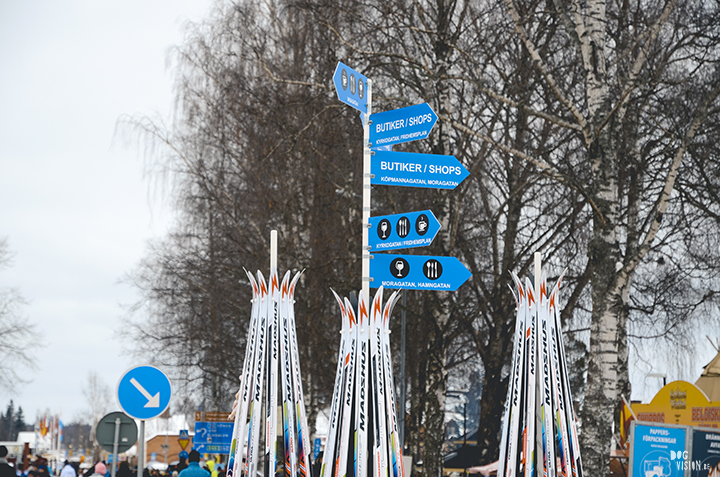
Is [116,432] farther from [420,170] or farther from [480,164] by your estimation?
[480,164]

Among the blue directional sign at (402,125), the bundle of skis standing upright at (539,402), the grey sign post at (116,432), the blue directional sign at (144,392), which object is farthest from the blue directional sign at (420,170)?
the grey sign post at (116,432)

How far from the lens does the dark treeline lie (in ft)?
41.0

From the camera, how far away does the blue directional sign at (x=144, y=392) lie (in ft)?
28.7

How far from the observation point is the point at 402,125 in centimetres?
870

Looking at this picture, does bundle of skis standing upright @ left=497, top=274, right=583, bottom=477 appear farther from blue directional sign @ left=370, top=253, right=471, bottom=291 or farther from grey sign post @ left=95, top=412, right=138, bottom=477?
grey sign post @ left=95, top=412, right=138, bottom=477

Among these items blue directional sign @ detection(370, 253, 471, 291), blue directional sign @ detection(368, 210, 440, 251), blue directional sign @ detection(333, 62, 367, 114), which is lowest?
blue directional sign @ detection(370, 253, 471, 291)

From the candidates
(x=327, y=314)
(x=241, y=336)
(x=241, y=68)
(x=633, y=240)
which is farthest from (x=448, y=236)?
(x=241, y=336)

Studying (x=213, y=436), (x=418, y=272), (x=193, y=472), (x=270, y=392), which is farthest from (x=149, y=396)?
(x=213, y=436)

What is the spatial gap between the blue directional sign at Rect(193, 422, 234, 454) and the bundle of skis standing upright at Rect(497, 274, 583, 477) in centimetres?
1570

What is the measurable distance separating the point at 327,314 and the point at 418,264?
42.4 feet

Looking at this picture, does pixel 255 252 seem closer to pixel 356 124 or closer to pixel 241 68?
pixel 356 124

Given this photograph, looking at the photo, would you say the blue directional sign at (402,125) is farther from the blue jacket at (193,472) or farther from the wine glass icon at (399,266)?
the blue jacket at (193,472)

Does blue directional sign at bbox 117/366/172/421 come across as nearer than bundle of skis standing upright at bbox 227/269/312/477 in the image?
Yes

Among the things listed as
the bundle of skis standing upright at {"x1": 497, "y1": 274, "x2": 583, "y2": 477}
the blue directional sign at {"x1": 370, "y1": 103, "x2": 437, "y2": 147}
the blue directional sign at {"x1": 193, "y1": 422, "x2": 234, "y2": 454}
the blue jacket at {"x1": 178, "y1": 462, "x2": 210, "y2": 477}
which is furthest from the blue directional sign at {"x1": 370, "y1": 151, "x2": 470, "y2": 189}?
the blue directional sign at {"x1": 193, "y1": 422, "x2": 234, "y2": 454}
